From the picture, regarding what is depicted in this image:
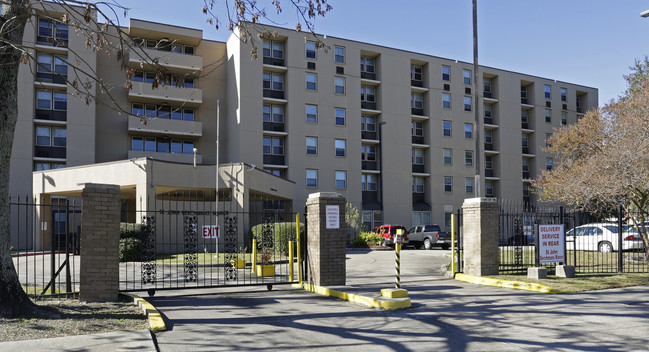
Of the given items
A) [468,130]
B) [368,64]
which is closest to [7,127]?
[368,64]

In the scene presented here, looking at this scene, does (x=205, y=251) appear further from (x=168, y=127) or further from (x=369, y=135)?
(x=369, y=135)

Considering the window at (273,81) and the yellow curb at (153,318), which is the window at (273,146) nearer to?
the window at (273,81)

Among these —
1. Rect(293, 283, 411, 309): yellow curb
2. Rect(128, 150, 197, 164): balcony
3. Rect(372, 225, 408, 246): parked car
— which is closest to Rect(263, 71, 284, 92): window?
Rect(128, 150, 197, 164): balcony

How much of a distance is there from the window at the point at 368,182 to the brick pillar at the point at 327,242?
30.6m

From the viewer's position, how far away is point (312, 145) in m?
42.0

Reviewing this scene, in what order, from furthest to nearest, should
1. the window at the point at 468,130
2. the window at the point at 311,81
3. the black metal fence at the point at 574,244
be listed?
1. the window at the point at 468,130
2. the window at the point at 311,81
3. the black metal fence at the point at 574,244

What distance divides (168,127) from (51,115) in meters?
7.78

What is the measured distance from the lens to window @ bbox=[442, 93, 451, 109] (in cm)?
4794

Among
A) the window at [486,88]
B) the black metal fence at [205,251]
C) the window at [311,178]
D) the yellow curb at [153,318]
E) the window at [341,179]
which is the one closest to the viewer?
the yellow curb at [153,318]

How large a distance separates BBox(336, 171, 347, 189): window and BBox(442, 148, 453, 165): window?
10443 mm

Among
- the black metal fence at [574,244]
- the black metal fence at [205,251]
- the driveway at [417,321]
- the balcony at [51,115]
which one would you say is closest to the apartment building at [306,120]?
the balcony at [51,115]

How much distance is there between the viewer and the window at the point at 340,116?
4309 cm

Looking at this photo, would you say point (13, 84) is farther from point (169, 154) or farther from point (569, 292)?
point (169, 154)

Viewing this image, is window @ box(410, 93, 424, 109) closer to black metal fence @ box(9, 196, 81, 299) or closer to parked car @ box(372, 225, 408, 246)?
parked car @ box(372, 225, 408, 246)
